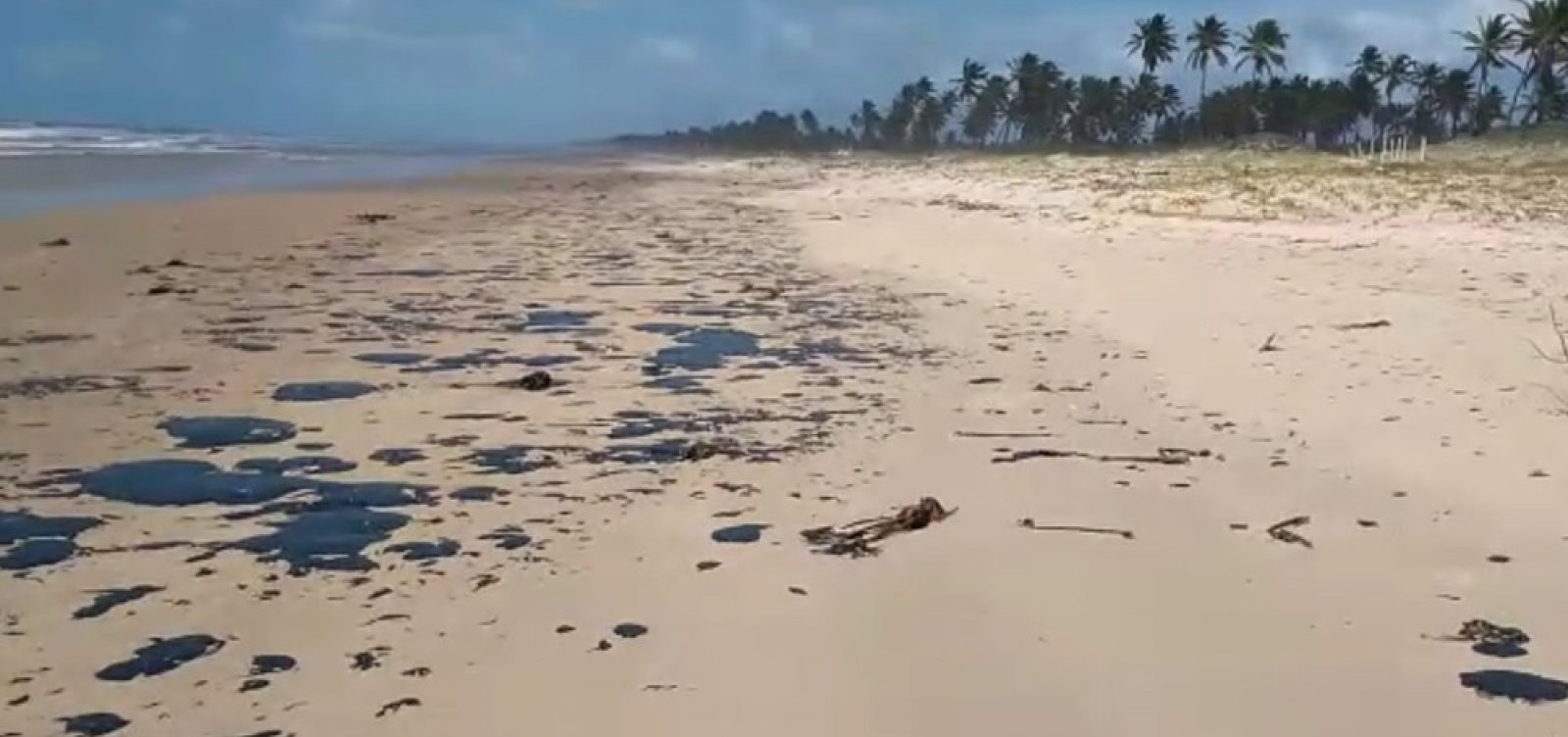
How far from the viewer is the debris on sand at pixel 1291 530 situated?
4594 millimetres

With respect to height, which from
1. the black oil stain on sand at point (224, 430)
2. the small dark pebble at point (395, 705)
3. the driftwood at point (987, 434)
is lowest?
the small dark pebble at point (395, 705)

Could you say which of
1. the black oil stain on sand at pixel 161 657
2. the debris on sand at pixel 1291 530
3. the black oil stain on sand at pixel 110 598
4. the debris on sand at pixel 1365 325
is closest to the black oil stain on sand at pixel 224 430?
the black oil stain on sand at pixel 110 598

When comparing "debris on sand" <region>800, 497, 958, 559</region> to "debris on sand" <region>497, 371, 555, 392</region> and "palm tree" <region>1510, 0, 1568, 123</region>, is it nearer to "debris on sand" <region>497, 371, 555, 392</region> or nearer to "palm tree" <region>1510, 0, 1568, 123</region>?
"debris on sand" <region>497, 371, 555, 392</region>

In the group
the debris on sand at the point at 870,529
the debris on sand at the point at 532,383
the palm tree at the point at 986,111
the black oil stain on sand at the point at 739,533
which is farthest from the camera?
the palm tree at the point at 986,111

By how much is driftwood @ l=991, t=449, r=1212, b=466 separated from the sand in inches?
1.0

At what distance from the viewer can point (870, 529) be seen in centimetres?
471

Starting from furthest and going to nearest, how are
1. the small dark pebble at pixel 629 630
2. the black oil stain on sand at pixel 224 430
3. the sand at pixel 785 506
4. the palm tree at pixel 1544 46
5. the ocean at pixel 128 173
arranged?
the palm tree at pixel 1544 46
the ocean at pixel 128 173
the black oil stain on sand at pixel 224 430
the small dark pebble at pixel 629 630
the sand at pixel 785 506

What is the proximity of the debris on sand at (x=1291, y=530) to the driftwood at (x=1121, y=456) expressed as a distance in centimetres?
85

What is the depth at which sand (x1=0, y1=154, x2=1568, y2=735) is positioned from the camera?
3410 mm

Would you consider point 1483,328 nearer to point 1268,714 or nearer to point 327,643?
point 1268,714

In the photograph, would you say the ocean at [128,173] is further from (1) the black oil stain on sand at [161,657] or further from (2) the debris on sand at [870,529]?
(2) the debris on sand at [870,529]

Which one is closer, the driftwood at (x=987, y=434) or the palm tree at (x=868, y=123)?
the driftwood at (x=987, y=434)

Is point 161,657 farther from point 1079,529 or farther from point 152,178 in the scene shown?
point 152,178

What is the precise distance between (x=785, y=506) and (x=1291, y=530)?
179 centimetres
